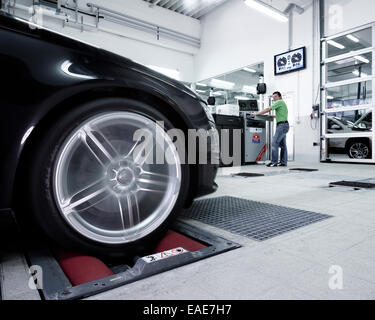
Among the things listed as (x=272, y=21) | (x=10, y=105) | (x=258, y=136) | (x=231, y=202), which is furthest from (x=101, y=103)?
(x=272, y=21)

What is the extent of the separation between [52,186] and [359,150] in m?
7.87

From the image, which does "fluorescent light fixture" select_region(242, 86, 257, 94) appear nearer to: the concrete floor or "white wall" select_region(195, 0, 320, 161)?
"white wall" select_region(195, 0, 320, 161)

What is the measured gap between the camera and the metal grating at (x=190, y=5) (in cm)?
882

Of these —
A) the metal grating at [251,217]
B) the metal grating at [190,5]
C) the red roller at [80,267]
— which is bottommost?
the red roller at [80,267]

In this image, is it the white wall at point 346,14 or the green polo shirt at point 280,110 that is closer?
the green polo shirt at point 280,110

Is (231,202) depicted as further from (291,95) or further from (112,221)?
(291,95)

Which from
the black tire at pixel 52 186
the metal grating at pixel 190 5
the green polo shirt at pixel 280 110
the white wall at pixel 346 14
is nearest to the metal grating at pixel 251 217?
the black tire at pixel 52 186

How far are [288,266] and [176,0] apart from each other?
9477 mm

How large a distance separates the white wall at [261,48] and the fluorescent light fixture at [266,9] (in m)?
0.47

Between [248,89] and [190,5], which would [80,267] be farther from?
[248,89]

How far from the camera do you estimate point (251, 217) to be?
1611 millimetres

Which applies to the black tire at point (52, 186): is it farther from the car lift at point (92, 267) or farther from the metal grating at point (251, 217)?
the metal grating at point (251, 217)

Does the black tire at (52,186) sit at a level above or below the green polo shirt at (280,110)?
below
